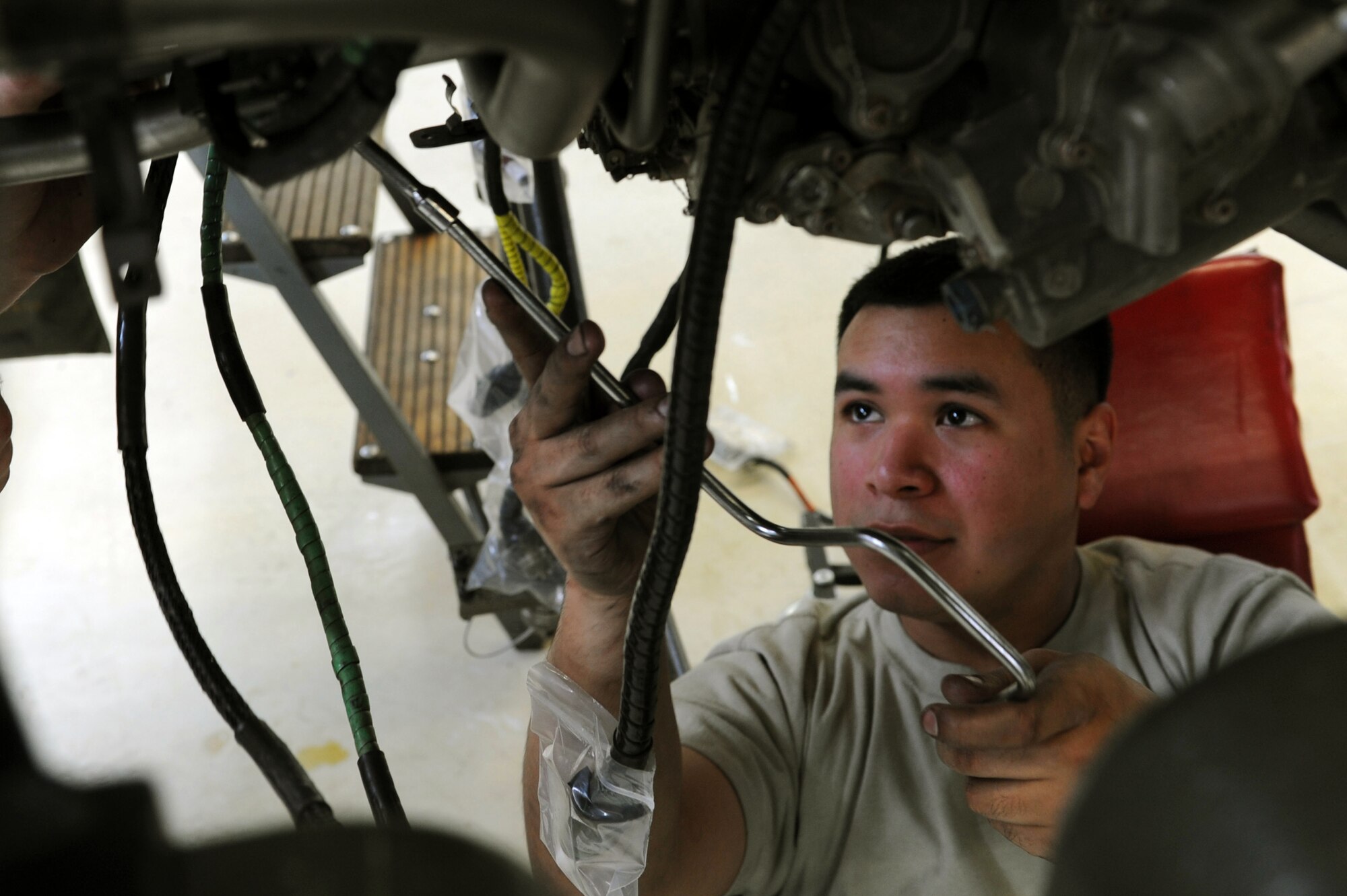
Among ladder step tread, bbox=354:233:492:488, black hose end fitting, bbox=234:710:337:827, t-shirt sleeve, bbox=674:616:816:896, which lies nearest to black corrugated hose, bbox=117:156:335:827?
black hose end fitting, bbox=234:710:337:827

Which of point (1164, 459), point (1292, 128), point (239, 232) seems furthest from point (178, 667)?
point (1292, 128)

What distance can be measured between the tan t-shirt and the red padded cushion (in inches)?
7.2

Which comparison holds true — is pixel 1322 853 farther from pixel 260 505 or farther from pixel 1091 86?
pixel 260 505

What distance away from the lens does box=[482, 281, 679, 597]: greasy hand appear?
28.3 inches

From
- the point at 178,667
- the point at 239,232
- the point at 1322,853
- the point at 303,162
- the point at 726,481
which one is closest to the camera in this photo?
the point at 1322,853

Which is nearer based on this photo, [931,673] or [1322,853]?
[1322,853]

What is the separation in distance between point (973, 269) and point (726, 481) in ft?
5.66

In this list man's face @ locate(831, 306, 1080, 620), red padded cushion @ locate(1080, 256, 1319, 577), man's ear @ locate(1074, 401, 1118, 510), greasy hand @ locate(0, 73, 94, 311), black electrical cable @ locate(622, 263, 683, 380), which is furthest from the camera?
red padded cushion @ locate(1080, 256, 1319, 577)

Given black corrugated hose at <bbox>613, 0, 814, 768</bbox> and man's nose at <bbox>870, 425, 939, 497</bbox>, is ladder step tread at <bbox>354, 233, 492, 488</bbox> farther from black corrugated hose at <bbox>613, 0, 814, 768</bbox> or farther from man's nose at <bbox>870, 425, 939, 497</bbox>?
black corrugated hose at <bbox>613, 0, 814, 768</bbox>

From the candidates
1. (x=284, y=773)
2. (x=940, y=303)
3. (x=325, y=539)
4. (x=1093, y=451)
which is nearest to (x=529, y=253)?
(x=940, y=303)

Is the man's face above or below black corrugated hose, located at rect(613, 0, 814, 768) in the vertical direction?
below

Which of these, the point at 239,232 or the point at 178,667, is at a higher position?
the point at 239,232

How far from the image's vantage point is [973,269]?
0.46 m

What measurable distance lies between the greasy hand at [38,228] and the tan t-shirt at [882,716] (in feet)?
1.99
